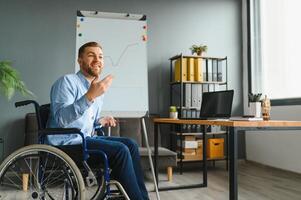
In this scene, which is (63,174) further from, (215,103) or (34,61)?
(34,61)

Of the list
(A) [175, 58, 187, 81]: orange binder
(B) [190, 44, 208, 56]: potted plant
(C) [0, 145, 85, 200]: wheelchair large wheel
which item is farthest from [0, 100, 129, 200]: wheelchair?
(B) [190, 44, 208, 56]: potted plant

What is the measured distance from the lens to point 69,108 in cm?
153

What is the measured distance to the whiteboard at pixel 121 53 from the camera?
320 centimetres

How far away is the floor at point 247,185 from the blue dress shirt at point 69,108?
46.6 inches

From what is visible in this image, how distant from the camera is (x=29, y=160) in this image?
5.20 ft

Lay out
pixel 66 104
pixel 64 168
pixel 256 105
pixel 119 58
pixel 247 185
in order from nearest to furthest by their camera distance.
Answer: pixel 64 168 → pixel 66 104 → pixel 256 105 → pixel 247 185 → pixel 119 58

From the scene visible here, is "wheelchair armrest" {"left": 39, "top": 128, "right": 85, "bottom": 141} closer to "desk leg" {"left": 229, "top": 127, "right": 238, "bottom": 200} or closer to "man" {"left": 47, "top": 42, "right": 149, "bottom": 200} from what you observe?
"man" {"left": 47, "top": 42, "right": 149, "bottom": 200}

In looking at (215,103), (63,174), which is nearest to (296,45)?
(215,103)

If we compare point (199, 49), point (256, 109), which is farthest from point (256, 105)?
point (199, 49)

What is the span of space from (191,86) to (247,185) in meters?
1.34

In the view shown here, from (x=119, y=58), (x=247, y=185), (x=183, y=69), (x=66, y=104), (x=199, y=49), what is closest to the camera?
(x=66, y=104)

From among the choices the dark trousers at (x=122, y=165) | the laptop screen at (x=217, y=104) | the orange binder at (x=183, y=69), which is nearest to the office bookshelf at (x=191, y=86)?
the orange binder at (x=183, y=69)

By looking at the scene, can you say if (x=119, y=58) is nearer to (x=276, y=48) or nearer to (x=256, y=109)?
(x=256, y=109)

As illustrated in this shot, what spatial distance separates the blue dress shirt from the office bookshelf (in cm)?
200
